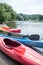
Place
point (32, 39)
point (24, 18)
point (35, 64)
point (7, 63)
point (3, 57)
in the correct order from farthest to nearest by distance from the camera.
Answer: point (24, 18) < point (32, 39) < point (3, 57) < point (7, 63) < point (35, 64)

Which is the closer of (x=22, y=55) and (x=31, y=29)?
(x=22, y=55)

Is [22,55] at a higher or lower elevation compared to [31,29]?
higher

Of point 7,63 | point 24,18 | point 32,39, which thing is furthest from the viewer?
point 24,18

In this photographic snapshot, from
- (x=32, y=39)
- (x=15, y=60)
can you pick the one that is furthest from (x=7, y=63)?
(x=32, y=39)

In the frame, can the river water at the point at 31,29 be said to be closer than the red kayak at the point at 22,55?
No

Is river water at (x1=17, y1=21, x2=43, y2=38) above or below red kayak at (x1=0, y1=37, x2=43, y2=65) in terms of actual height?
below

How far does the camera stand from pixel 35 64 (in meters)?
5.48

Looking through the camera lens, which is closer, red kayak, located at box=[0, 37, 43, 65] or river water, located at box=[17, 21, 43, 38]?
red kayak, located at box=[0, 37, 43, 65]

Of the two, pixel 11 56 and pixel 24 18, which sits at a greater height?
pixel 11 56

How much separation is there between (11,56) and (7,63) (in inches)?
10.0

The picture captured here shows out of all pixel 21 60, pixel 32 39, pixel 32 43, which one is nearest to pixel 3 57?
pixel 21 60

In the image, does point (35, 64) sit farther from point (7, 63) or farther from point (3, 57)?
point (3, 57)

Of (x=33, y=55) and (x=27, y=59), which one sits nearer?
(x=27, y=59)

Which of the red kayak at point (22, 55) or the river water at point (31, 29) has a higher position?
the red kayak at point (22, 55)
